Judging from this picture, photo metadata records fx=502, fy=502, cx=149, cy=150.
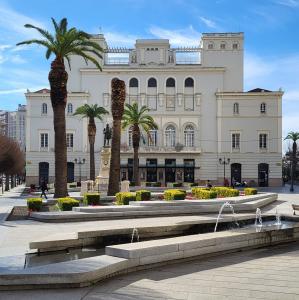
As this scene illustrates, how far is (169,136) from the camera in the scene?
7012 centimetres

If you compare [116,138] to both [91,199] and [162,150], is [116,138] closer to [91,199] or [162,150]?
[91,199]

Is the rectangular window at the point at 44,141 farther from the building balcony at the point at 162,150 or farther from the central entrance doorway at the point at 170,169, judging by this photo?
the central entrance doorway at the point at 170,169

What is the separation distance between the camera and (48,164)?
69.5 metres

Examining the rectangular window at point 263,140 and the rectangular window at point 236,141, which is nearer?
the rectangular window at point 263,140

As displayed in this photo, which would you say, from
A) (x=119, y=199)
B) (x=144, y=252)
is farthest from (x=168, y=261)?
(x=119, y=199)

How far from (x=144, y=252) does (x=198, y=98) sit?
61643 millimetres

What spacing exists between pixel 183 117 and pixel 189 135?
2653mm

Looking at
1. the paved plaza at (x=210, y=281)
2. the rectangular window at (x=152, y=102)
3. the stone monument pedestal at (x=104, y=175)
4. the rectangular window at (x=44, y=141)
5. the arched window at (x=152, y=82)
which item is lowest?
the paved plaza at (x=210, y=281)

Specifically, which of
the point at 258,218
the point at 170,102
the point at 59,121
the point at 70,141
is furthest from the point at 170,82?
the point at 258,218

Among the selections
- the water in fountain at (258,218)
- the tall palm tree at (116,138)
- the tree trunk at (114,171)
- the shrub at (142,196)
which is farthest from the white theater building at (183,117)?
the water in fountain at (258,218)

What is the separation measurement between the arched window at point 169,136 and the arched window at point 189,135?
1811mm

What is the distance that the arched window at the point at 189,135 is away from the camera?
69812 millimetres

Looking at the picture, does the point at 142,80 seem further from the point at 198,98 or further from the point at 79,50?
the point at 79,50

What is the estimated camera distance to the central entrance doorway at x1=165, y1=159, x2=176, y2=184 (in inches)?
2703
